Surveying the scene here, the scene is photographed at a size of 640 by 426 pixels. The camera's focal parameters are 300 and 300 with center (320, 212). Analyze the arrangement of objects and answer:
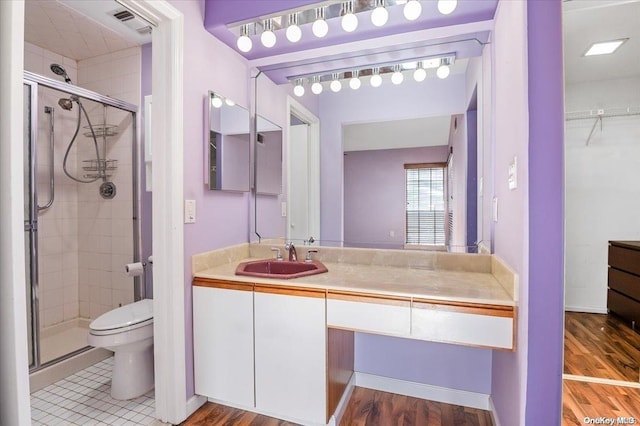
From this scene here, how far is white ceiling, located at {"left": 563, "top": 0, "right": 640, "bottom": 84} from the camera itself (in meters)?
1.73

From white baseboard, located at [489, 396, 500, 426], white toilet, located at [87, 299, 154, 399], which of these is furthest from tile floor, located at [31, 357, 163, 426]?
white baseboard, located at [489, 396, 500, 426]

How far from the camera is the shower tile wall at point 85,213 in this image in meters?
2.51

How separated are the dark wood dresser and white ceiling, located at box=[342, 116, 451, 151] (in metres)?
1.81

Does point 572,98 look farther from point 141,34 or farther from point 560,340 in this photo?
point 141,34

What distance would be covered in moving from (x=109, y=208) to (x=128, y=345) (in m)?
1.38

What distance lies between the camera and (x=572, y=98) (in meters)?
2.19

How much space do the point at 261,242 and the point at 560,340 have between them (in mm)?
1698

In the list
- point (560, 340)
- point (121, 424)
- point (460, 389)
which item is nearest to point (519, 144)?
point (560, 340)

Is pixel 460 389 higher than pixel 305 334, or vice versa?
pixel 305 334

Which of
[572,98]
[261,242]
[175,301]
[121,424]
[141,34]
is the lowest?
[121,424]

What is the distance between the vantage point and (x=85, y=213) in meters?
2.74

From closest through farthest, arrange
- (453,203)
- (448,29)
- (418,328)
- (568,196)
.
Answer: (418,328), (448,29), (453,203), (568,196)

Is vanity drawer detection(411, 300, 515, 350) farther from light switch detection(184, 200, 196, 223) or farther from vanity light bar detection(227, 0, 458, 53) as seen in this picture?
vanity light bar detection(227, 0, 458, 53)

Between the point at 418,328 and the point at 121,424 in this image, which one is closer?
the point at 418,328
